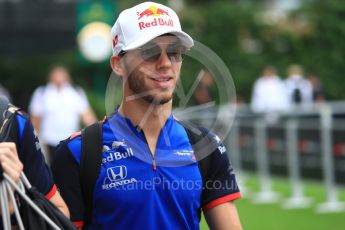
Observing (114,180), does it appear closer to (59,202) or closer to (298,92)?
(59,202)

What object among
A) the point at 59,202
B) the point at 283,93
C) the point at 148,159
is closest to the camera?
the point at 59,202

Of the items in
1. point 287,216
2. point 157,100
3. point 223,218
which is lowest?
point 287,216

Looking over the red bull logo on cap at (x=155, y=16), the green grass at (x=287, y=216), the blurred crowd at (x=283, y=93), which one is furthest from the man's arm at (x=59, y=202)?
the blurred crowd at (x=283, y=93)

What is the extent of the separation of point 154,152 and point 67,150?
1.27ft

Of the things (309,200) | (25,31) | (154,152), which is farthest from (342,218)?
(25,31)

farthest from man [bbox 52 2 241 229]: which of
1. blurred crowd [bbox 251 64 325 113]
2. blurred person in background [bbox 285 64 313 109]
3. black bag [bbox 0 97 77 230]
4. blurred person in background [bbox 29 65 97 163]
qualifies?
blurred person in background [bbox 285 64 313 109]

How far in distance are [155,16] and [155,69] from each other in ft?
0.78

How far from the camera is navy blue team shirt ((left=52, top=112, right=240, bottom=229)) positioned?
4242 mm

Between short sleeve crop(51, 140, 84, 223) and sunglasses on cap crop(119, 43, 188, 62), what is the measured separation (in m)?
0.53

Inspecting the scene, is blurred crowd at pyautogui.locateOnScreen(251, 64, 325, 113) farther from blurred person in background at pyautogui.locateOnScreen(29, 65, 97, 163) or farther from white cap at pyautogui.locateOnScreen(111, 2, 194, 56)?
white cap at pyautogui.locateOnScreen(111, 2, 194, 56)

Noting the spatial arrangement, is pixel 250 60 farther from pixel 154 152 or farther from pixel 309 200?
pixel 154 152

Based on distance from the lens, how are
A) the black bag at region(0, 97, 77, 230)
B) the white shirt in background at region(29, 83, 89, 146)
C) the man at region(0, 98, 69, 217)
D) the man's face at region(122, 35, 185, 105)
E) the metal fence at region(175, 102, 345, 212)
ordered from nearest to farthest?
the black bag at region(0, 97, 77, 230) < the man at region(0, 98, 69, 217) < the man's face at region(122, 35, 185, 105) < the white shirt in background at region(29, 83, 89, 146) < the metal fence at region(175, 102, 345, 212)

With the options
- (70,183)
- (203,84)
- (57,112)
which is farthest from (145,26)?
(57,112)

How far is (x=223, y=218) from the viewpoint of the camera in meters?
4.40
